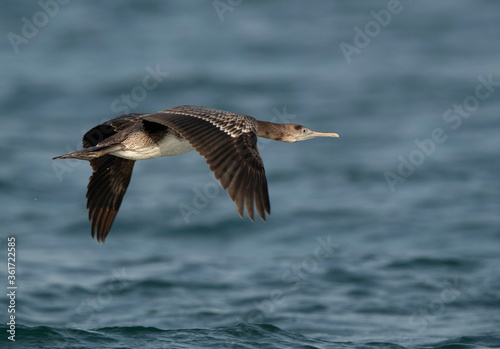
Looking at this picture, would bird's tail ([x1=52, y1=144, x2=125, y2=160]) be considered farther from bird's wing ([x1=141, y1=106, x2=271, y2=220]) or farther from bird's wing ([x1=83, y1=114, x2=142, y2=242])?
bird's wing ([x1=83, y1=114, x2=142, y2=242])

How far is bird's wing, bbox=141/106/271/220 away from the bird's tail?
560mm

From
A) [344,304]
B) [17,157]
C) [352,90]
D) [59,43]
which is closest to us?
[344,304]

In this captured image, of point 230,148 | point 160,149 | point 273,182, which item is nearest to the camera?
point 230,148

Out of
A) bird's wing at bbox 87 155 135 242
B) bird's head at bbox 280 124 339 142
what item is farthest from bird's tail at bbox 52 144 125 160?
bird's head at bbox 280 124 339 142

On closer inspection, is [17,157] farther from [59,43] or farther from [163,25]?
[163,25]

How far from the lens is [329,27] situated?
22.4 meters

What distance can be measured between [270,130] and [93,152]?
230 centimetres

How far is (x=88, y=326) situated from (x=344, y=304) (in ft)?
11.6

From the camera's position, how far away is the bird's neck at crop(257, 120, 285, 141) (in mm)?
10125

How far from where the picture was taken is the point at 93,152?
8875mm

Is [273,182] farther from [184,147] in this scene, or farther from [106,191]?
[184,147]

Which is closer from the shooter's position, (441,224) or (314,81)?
(441,224)

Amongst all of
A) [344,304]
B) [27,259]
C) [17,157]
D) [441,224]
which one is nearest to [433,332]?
[344,304]

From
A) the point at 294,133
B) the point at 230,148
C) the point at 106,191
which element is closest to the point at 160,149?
the point at 106,191
